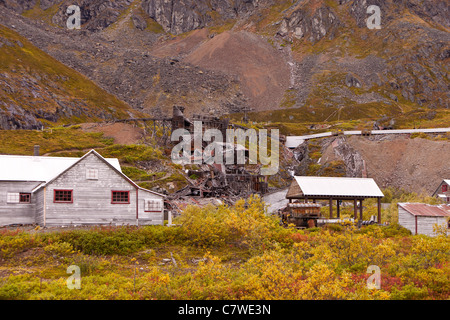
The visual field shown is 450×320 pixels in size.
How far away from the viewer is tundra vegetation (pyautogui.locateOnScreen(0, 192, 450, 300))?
70.1ft

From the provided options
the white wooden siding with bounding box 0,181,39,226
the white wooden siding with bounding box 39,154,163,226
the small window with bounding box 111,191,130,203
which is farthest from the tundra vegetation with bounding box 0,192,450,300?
the white wooden siding with bounding box 0,181,39,226

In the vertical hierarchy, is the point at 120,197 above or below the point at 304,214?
above

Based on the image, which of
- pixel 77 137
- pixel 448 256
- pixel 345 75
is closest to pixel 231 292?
pixel 448 256

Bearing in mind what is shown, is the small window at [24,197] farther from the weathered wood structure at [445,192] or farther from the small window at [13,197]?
the weathered wood structure at [445,192]

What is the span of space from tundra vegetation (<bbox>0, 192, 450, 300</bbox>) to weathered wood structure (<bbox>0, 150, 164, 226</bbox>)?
1.97m

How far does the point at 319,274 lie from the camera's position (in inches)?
808

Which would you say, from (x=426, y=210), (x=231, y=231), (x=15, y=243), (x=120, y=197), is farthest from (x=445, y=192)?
(x=15, y=243)

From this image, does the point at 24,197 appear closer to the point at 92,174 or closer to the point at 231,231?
the point at 92,174

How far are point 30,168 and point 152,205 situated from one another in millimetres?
10541

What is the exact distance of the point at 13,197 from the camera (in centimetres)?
3578

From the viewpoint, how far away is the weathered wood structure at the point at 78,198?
3459cm

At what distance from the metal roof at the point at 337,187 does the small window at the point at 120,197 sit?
656 inches

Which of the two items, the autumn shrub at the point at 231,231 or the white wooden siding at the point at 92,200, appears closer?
the autumn shrub at the point at 231,231

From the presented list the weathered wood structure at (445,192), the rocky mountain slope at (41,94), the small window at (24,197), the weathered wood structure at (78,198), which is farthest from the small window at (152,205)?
the rocky mountain slope at (41,94)
